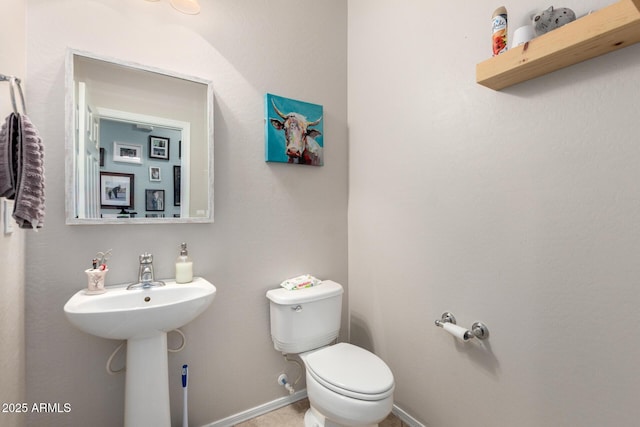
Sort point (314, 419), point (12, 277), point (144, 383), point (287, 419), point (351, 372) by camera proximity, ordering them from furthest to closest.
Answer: point (287, 419), point (314, 419), point (351, 372), point (144, 383), point (12, 277)

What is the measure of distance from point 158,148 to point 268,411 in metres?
1.55

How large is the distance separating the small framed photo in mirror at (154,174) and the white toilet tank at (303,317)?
808mm

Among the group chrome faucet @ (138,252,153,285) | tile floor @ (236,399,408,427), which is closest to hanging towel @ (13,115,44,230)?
chrome faucet @ (138,252,153,285)

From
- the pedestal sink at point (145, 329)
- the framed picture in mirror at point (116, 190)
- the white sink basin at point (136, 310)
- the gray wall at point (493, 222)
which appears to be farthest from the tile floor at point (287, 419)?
the framed picture in mirror at point (116, 190)

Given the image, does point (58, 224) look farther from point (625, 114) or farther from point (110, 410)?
point (625, 114)

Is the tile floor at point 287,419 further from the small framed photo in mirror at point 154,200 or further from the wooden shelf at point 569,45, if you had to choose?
the wooden shelf at point 569,45

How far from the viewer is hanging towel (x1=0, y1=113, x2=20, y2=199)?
779 millimetres

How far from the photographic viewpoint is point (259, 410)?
Result: 5.43ft

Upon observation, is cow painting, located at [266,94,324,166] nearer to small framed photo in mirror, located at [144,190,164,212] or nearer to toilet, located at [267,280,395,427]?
small framed photo in mirror, located at [144,190,164,212]

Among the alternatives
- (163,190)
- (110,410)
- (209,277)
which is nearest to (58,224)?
(163,190)

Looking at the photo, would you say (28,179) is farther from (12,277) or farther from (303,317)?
(303,317)

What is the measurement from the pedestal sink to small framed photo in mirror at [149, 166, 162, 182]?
19.8 inches

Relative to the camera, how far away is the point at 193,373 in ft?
4.83

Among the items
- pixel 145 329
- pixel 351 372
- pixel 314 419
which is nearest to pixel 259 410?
pixel 314 419
